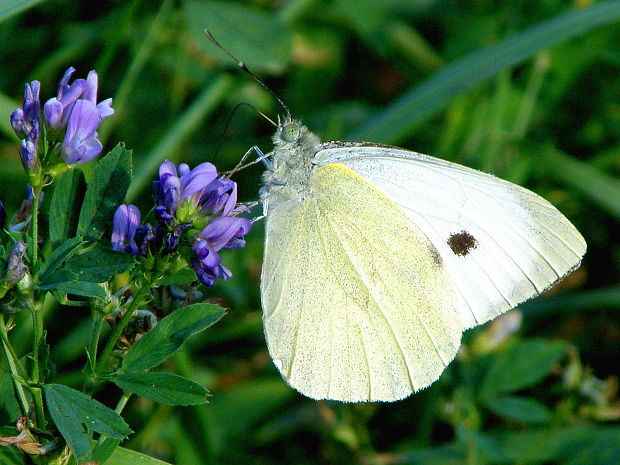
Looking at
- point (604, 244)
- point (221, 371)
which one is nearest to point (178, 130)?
point (221, 371)

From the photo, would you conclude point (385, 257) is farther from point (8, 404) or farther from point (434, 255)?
point (8, 404)

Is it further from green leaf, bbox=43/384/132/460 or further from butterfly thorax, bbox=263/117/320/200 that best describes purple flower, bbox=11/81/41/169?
butterfly thorax, bbox=263/117/320/200

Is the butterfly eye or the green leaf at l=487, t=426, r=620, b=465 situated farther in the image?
the green leaf at l=487, t=426, r=620, b=465

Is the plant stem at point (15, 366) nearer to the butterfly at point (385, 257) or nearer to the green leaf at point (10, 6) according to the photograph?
the butterfly at point (385, 257)

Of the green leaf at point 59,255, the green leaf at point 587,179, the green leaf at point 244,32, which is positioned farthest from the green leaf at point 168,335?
the green leaf at point 587,179

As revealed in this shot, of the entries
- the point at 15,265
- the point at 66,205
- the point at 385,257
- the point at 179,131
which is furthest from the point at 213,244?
the point at 179,131

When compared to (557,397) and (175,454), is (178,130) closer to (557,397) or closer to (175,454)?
(175,454)

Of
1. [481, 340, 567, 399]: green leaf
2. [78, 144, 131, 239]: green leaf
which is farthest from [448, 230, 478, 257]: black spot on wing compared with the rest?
[78, 144, 131, 239]: green leaf

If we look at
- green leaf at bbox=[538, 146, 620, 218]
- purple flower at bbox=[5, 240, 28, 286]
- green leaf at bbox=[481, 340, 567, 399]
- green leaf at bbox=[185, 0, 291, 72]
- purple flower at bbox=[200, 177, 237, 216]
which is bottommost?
green leaf at bbox=[481, 340, 567, 399]
